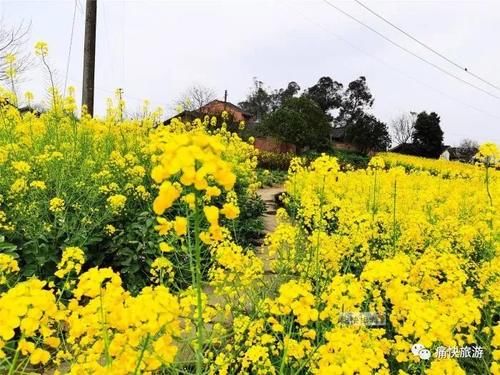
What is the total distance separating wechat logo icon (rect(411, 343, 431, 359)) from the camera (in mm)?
1755

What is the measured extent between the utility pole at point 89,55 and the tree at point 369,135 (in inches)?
1084

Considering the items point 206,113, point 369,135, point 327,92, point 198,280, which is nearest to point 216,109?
point 206,113

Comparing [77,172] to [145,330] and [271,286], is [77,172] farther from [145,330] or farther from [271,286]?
[145,330]

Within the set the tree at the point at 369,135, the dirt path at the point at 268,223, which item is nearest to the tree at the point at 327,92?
the tree at the point at 369,135

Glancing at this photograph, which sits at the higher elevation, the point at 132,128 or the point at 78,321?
the point at 132,128

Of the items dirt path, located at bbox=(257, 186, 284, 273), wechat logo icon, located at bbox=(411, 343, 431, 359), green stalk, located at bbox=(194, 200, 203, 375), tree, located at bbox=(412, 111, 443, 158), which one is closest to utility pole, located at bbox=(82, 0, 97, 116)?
dirt path, located at bbox=(257, 186, 284, 273)

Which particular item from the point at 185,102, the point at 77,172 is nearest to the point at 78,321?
the point at 77,172

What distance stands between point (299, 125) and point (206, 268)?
21.8 m

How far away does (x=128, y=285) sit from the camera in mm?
3391

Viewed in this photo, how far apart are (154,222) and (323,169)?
171 cm

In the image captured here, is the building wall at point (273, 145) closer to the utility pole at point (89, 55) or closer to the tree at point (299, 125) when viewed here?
the tree at point (299, 125)

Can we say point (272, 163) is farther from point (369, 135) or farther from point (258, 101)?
point (258, 101)

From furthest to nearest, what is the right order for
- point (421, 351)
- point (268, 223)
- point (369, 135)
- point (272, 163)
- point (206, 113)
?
point (369, 135)
point (206, 113)
point (272, 163)
point (268, 223)
point (421, 351)

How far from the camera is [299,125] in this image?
24938mm
